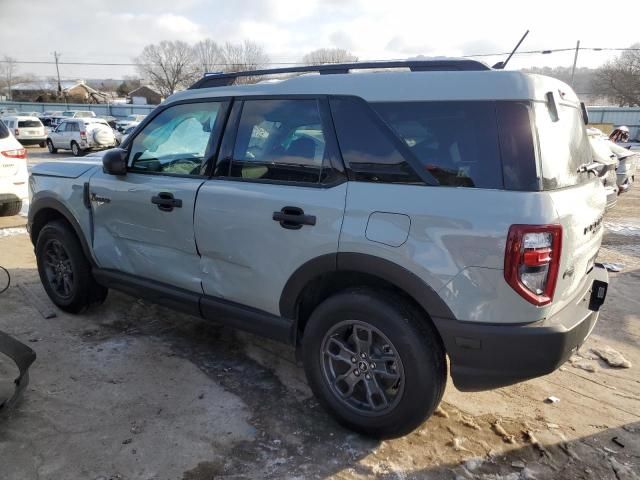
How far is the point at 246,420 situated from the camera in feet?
9.61

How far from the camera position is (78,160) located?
4406 millimetres

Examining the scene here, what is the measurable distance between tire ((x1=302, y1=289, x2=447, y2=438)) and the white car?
21.5ft

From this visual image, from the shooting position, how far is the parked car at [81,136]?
71.4 feet

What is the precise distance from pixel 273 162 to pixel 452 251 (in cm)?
123

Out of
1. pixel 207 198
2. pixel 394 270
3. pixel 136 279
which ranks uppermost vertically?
pixel 207 198

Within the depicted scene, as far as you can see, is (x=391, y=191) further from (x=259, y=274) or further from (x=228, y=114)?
(x=228, y=114)

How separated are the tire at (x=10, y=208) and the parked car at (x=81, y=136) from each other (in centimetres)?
1507

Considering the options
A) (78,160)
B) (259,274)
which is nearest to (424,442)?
(259,274)

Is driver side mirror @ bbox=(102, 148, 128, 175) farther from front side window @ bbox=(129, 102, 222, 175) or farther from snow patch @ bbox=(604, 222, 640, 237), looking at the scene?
snow patch @ bbox=(604, 222, 640, 237)

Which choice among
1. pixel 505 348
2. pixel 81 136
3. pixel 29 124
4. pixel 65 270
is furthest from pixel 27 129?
pixel 505 348

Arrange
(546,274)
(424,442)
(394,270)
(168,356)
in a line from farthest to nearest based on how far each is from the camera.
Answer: (168,356)
(424,442)
(394,270)
(546,274)

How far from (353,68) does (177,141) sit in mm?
1425

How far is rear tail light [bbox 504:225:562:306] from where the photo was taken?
2.13 meters

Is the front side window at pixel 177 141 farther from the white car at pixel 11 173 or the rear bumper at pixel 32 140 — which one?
the rear bumper at pixel 32 140
